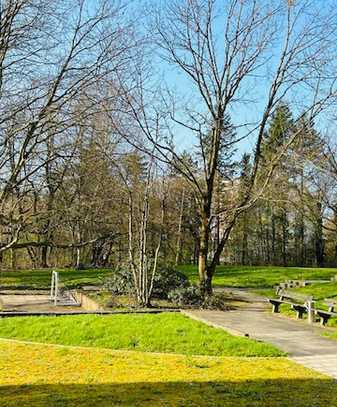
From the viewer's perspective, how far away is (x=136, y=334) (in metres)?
10.2

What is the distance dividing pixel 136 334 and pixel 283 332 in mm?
3270

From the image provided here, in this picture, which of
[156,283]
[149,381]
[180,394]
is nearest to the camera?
[180,394]

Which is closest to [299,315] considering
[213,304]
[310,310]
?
[310,310]

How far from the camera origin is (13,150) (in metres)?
A: 10.8

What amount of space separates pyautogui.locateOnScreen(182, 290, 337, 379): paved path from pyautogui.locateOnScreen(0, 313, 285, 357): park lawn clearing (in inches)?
19.8

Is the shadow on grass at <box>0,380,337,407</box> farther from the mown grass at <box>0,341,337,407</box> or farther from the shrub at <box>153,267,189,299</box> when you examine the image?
the shrub at <box>153,267,189,299</box>

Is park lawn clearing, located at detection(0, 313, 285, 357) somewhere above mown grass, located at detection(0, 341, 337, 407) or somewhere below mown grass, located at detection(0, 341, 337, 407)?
above

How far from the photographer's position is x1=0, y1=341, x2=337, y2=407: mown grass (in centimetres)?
604

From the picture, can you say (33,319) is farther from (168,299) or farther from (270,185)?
(270,185)

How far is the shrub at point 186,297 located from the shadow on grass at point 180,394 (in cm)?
808

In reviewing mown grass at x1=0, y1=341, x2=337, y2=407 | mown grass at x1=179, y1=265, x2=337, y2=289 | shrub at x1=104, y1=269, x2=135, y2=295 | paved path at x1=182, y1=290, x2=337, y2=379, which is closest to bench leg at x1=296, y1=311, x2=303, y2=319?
paved path at x1=182, y1=290, x2=337, y2=379

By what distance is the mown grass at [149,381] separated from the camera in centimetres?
604

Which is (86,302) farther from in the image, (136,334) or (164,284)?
(136,334)

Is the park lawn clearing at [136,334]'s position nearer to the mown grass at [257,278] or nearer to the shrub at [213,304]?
the shrub at [213,304]
